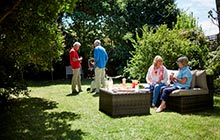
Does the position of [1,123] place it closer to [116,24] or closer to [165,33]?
[165,33]

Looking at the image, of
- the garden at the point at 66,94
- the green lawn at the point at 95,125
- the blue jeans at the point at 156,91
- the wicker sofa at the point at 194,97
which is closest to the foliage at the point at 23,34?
the garden at the point at 66,94

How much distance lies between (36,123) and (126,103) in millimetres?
1861

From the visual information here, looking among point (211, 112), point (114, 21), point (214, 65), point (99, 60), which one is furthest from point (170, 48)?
point (114, 21)

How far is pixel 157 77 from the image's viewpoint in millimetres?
7227

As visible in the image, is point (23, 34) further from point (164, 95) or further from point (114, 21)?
point (114, 21)

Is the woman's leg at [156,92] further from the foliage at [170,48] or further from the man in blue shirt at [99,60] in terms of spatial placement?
the foliage at [170,48]

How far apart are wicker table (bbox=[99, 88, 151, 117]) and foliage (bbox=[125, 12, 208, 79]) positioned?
4.75 metres

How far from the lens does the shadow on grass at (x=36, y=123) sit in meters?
4.75

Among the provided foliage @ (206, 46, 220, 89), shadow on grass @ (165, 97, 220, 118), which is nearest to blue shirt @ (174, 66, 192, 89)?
shadow on grass @ (165, 97, 220, 118)

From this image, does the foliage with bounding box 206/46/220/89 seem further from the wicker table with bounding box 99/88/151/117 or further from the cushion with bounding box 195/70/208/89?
the wicker table with bounding box 99/88/151/117

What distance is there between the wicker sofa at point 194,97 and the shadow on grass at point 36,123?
2.17 meters

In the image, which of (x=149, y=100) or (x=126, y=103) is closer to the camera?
(x=126, y=103)

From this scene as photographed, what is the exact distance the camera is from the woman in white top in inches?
277

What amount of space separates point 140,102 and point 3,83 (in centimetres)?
334
